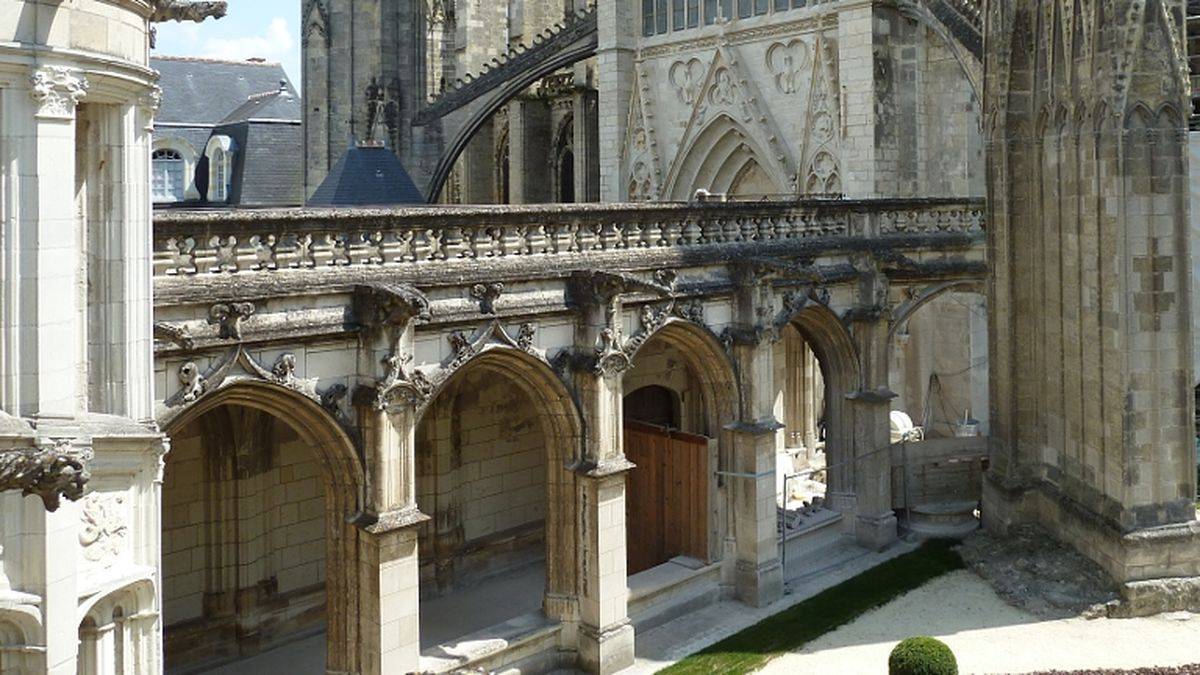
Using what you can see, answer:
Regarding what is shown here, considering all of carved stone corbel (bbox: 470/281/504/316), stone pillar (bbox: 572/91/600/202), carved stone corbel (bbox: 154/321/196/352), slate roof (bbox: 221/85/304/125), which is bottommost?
carved stone corbel (bbox: 154/321/196/352)

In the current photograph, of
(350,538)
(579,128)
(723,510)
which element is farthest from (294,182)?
(350,538)

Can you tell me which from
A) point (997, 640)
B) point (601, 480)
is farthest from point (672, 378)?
point (997, 640)

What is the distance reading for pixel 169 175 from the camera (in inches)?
1179

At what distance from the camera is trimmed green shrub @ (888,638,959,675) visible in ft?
33.7

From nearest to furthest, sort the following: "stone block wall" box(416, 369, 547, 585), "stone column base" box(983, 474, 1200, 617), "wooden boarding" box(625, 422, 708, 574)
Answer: "stone column base" box(983, 474, 1200, 617) → "stone block wall" box(416, 369, 547, 585) → "wooden boarding" box(625, 422, 708, 574)

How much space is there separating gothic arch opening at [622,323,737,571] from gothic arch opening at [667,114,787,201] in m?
6.85

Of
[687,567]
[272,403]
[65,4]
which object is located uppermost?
[65,4]

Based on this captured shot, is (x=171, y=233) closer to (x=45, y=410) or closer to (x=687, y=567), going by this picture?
(x=45, y=410)

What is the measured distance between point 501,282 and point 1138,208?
22.9ft

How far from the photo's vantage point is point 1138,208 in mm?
13242

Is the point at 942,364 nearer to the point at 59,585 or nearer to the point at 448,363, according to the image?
the point at 448,363

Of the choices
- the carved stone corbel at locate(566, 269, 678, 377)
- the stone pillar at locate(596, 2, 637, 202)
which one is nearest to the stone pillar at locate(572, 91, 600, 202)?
the stone pillar at locate(596, 2, 637, 202)

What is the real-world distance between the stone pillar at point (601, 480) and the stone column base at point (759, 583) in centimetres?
228

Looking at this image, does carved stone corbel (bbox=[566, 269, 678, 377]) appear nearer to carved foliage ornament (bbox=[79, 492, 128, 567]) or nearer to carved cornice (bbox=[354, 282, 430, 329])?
carved cornice (bbox=[354, 282, 430, 329])
